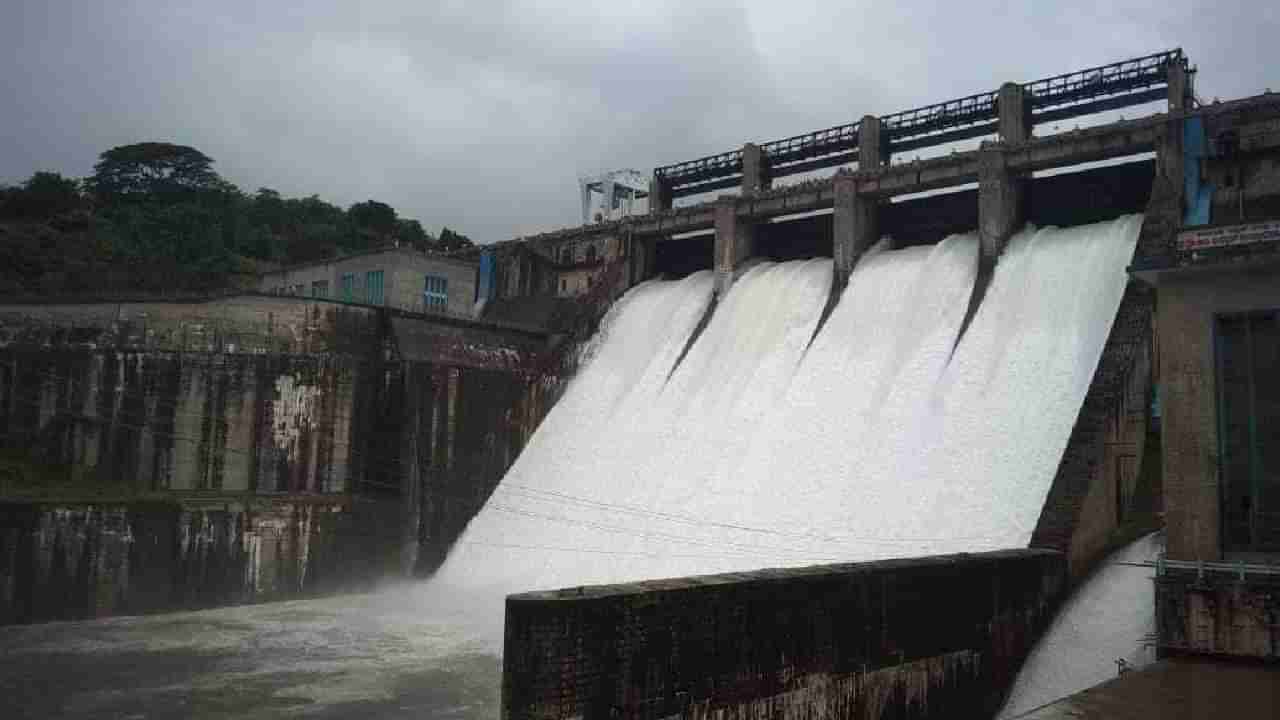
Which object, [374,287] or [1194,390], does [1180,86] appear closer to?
[1194,390]

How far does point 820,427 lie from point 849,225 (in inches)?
216

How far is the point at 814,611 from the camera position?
8.89 m

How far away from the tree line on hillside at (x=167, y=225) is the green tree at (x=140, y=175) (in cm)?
5

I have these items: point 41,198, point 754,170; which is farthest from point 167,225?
point 754,170

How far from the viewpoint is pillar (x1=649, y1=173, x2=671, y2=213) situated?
85.0 feet

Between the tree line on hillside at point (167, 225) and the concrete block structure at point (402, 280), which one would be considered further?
the tree line on hillside at point (167, 225)

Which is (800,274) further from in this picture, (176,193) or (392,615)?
(176,193)

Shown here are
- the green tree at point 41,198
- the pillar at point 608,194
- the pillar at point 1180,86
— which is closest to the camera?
the pillar at point 1180,86

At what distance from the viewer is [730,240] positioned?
22031 mm

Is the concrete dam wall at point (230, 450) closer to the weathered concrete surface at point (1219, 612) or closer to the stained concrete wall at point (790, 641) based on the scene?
the stained concrete wall at point (790, 641)

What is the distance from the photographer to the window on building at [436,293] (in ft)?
91.9

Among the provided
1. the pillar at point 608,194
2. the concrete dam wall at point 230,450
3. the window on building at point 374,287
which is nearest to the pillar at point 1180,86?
the concrete dam wall at point 230,450

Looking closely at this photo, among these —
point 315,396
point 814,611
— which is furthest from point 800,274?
point 814,611

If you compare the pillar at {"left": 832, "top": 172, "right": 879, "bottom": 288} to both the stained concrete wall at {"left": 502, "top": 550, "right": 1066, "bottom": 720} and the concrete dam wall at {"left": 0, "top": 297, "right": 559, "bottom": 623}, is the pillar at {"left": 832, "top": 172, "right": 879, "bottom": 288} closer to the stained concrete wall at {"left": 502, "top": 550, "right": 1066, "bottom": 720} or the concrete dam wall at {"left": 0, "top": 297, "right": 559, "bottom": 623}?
the concrete dam wall at {"left": 0, "top": 297, "right": 559, "bottom": 623}
